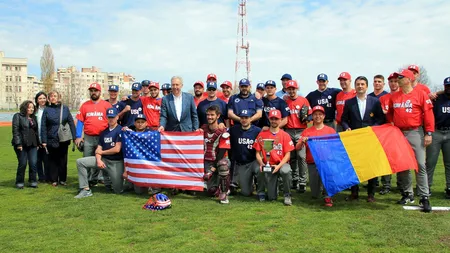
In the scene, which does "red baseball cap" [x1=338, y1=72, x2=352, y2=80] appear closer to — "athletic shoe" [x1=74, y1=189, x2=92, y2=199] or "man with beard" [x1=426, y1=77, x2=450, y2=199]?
"man with beard" [x1=426, y1=77, x2=450, y2=199]

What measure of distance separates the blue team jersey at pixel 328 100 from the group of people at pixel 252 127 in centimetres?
2

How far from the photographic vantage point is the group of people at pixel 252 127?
22.7 feet

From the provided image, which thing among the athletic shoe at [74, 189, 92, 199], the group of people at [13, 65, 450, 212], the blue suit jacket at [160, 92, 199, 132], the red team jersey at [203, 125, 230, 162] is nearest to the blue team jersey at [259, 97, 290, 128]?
the group of people at [13, 65, 450, 212]

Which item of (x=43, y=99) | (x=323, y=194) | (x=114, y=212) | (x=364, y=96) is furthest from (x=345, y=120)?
(x=43, y=99)

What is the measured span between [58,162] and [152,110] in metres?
2.65

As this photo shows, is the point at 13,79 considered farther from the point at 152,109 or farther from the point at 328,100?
the point at 328,100

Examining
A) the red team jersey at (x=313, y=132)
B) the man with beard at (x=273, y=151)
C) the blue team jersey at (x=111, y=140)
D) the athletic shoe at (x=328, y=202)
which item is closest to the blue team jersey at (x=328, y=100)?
the red team jersey at (x=313, y=132)

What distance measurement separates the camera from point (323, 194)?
762 centimetres

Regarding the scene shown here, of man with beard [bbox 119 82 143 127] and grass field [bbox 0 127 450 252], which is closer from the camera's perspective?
grass field [bbox 0 127 450 252]

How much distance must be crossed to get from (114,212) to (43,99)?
426 cm

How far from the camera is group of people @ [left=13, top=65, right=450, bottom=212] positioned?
6.92 metres

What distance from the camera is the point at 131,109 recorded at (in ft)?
30.0

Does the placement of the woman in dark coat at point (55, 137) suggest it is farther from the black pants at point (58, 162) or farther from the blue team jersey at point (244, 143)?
the blue team jersey at point (244, 143)

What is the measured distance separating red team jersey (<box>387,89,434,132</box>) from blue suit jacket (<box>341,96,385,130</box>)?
0.43m
